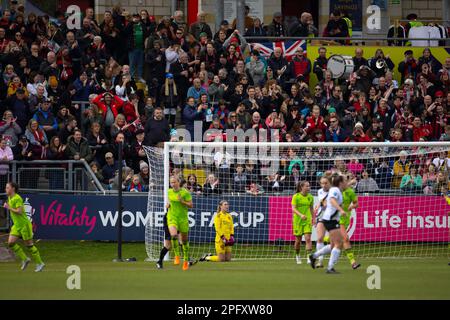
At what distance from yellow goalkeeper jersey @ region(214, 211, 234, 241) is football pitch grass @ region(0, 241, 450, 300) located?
0.67m

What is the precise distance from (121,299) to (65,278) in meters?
3.45

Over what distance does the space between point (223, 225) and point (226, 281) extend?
5211 millimetres

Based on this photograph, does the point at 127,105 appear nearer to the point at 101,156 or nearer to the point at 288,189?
the point at 101,156

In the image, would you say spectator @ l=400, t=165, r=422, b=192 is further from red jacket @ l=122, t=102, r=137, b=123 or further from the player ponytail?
red jacket @ l=122, t=102, r=137, b=123

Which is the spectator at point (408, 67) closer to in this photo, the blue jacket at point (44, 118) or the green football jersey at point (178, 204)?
the blue jacket at point (44, 118)

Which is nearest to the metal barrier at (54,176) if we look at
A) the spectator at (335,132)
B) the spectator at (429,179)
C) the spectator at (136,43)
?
the spectator at (136,43)

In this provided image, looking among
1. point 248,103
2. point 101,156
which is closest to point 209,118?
point 248,103

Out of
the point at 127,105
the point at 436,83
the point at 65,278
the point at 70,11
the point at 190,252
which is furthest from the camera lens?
the point at 70,11

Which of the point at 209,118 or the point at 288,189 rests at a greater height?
the point at 209,118

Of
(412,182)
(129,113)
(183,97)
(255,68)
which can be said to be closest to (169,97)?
(183,97)

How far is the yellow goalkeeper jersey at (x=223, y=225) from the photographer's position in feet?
77.9

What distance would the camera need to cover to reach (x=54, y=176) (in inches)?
1030

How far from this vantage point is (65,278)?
19141 mm

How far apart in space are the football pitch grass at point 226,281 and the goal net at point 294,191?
4.81ft
